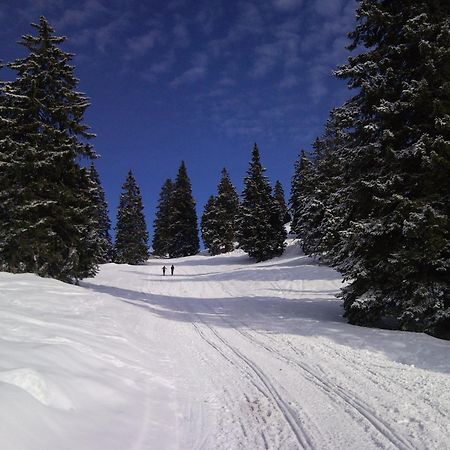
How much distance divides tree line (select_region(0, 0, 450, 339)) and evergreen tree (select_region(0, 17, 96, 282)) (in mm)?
59

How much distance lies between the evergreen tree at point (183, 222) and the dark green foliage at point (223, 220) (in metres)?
3.72

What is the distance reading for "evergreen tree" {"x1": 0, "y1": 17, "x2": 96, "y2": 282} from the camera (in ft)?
63.3

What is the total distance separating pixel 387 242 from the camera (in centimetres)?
1251

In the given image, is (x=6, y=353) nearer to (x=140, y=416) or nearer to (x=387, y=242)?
(x=140, y=416)

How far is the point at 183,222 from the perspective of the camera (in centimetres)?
7062

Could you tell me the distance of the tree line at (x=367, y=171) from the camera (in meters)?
11.6

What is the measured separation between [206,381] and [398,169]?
8.34 m

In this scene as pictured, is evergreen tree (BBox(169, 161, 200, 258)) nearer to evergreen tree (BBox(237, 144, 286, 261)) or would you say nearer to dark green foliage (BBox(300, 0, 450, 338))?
evergreen tree (BBox(237, 144, 286, 261))

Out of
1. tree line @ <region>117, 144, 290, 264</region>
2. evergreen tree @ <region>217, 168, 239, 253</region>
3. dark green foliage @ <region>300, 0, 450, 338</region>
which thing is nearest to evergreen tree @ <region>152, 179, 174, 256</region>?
tree line @ <region>117, 144, 290, 264</region>

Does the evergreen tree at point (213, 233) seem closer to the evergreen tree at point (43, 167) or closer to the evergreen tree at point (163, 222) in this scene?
the evergreen tree at point (163, 222)

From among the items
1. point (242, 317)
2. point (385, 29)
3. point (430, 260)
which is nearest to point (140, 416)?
point (430, 260)

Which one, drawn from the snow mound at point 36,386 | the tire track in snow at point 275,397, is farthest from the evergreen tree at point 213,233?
the snow mound at point 36,386

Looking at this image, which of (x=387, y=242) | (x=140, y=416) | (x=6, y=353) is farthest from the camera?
(x=387, y=242)

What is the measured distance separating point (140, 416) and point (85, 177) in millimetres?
18545
